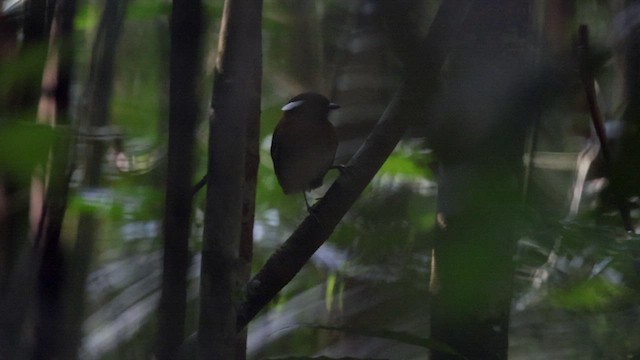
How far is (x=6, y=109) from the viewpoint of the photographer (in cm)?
66

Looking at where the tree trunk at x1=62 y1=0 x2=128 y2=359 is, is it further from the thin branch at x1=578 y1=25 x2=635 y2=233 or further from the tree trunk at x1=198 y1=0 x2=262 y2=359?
the thin branch at x1=578 y1=25 x2=635 y2=233

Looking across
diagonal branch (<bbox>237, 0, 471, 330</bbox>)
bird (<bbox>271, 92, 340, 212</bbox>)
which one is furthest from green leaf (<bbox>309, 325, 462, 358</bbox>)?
bird (<bbox>271, 92, 340, 212</bbox>)

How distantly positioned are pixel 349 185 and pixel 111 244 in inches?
12.0

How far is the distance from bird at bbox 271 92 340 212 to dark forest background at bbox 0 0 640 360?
3.15ft

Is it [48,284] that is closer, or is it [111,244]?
[48,284]

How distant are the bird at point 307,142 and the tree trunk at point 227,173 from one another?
1.28 m

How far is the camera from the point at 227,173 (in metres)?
0.70

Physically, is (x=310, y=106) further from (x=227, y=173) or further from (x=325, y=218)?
(x=227, y=173)

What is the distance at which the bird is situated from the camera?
2.09 m

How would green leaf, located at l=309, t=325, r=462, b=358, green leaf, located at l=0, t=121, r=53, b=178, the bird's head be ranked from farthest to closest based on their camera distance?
1. the bird's head
2. green leaf, located at l=309, t=325, r=462, b=358
3. green leaf, located at l=0, t=121, r=53, b=178

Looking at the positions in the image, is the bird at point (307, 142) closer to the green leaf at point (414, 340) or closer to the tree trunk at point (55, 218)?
the green leaf at point (414, 340)

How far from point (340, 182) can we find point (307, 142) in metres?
1.12

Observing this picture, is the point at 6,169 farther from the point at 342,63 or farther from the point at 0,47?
the point at 342,63

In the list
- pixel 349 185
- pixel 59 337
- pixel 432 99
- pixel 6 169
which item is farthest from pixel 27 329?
pixel 349 185
